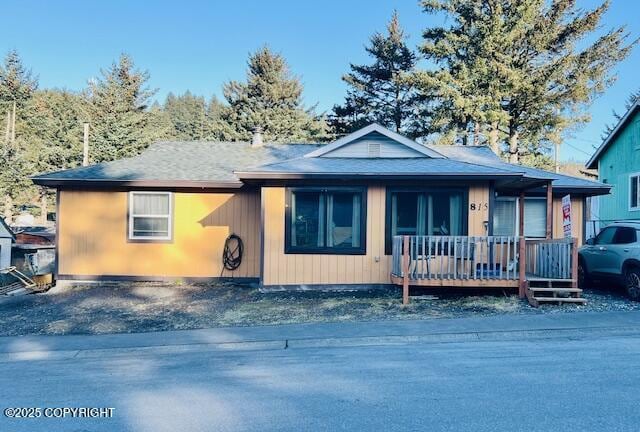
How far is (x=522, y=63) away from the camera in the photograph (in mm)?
25125

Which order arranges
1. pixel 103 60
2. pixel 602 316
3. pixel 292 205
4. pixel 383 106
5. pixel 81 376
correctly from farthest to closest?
1. pixel 103 60
2. pixel 383 106
3. pixel 292 205
4. pixel 602 316
5. pixel 81 376

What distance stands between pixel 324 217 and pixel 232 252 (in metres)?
3.00

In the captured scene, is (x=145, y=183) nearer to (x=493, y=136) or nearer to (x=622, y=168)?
(x=622, y=168)

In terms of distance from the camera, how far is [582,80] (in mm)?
23844

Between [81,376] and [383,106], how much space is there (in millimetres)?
27797

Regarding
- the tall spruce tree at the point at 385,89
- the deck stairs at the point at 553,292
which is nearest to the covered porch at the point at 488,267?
the deck stairs at the point at 553,292

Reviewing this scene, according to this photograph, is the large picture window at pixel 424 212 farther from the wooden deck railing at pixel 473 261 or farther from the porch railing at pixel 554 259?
the porch railing at pixel 554 259

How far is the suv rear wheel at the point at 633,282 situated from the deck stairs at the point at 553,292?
4.18 feet

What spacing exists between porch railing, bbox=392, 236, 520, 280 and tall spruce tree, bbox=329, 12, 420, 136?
69.4ft

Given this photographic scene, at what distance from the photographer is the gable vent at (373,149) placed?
11586 mm

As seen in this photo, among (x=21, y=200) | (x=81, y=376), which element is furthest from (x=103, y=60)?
(x=81, y=376)

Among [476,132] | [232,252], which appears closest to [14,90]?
[232,252]

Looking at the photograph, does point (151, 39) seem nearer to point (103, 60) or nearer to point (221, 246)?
point (103, 60)

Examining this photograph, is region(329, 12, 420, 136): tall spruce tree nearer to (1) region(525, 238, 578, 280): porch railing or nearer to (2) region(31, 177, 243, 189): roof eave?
(2) region(31, 177, 243, 189): roof eave
